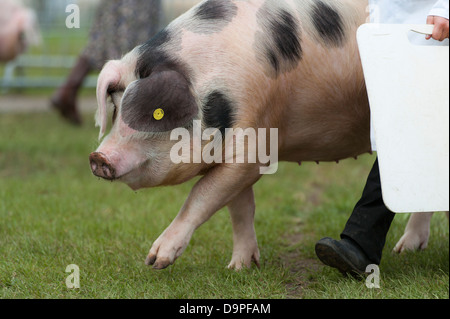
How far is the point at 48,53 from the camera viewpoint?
8.68 m

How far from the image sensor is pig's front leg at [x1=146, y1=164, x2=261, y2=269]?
254cm

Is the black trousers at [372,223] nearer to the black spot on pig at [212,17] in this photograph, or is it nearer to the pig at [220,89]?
the pig at [220,89]

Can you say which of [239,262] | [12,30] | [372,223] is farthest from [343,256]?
[12,30]

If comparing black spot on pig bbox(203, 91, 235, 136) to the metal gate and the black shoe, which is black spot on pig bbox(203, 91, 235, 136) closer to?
the black shoe

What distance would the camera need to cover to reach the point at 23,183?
Result: 456 centimetres

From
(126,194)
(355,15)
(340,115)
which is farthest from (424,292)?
(126,194)

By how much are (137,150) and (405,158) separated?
938 mm

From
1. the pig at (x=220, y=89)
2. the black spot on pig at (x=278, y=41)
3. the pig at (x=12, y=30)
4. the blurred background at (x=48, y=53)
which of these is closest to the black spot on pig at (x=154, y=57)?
the pig at (x=220, y=89)

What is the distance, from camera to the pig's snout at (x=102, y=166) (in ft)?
8.02

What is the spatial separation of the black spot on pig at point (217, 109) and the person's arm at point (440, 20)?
0.76m

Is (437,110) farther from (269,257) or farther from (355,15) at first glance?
(269,257)

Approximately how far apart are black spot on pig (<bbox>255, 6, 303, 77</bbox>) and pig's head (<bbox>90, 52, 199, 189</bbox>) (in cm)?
32

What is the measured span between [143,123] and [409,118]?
925 millimetres

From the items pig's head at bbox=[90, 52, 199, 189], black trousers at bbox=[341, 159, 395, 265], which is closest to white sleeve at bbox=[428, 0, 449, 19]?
black trousers at bbox=[341, 159, 395, 265]
